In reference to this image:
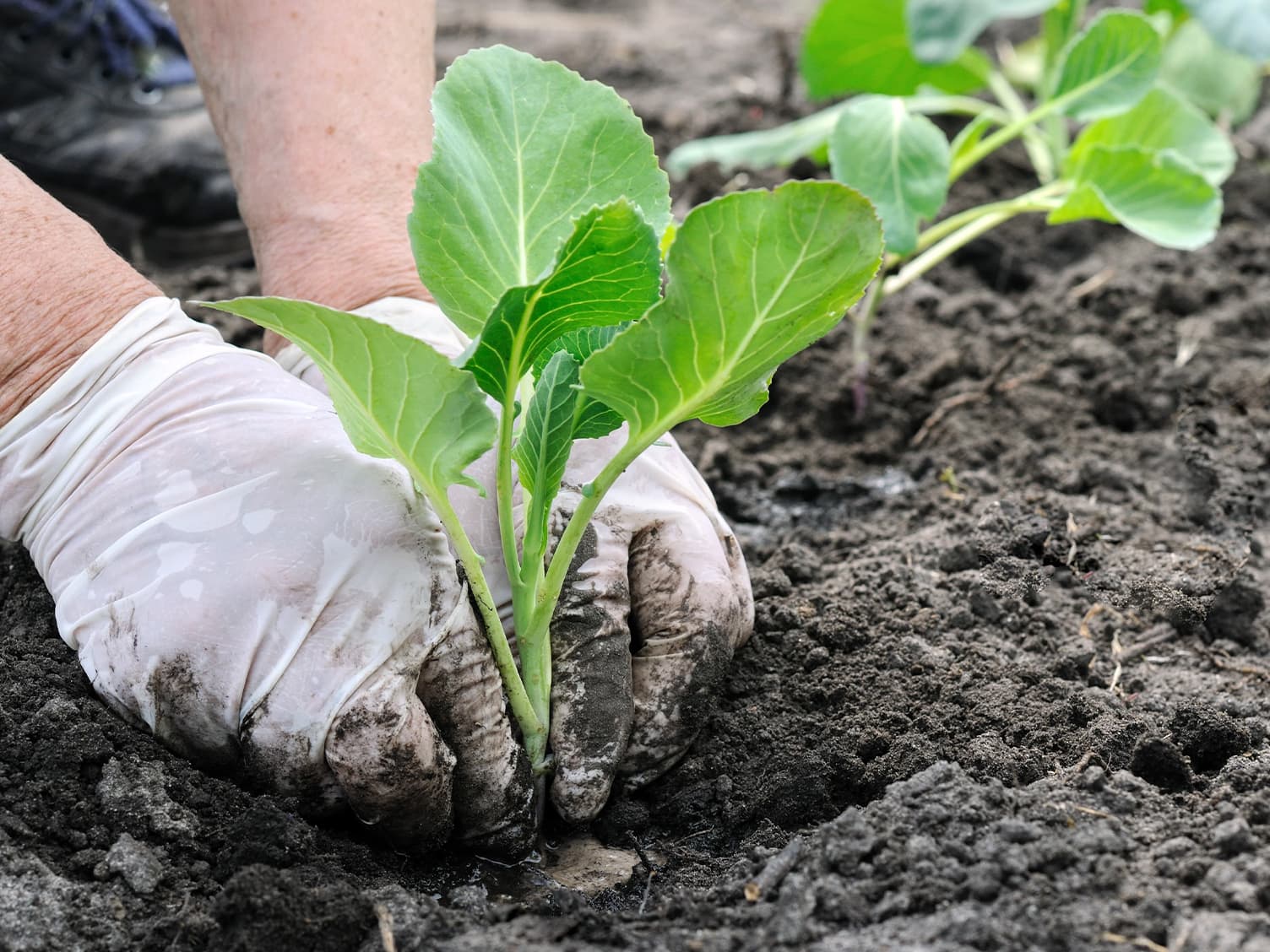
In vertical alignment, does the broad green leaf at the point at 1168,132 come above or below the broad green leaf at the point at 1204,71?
above

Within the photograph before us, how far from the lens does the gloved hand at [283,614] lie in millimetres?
1150

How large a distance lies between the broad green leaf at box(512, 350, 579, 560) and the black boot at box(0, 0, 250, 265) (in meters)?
1.73

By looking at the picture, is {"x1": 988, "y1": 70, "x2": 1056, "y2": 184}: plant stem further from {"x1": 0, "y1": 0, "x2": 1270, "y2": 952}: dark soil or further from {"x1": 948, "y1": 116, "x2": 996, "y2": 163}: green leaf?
{"x1": 0, "y1": 0, "x2": 1270, "y2": 952}: dark soil

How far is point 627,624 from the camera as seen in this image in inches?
51.9

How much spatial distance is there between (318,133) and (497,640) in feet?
2.75

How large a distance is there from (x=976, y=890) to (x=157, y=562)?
31.8 inches

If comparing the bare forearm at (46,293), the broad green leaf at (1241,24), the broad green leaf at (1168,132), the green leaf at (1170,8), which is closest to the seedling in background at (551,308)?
the bare forearm at (46,293)

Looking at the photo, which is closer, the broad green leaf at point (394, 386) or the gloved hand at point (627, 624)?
the broad green leaf at point (394, 386)

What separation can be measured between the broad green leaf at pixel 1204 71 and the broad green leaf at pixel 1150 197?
1175mm

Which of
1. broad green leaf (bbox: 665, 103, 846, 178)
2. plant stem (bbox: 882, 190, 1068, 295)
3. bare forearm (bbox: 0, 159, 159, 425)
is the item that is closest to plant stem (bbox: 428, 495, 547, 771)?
bare forearm (bbox: 0, 159, 159, 425)

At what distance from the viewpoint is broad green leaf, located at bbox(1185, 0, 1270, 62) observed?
221 cm

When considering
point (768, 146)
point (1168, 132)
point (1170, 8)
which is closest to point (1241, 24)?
point (1168, 132)

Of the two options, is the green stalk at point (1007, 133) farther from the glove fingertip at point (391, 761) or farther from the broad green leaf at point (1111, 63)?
the glove fingertip at point (391, 761)

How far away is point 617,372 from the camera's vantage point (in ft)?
3.42
